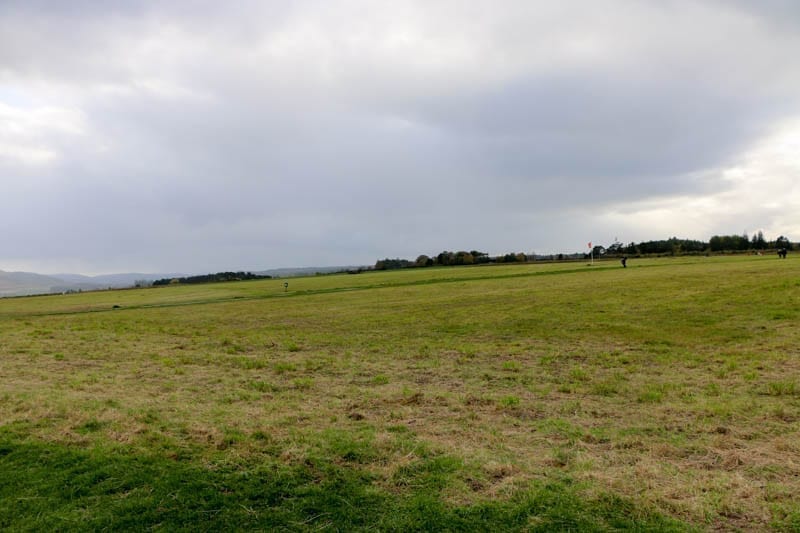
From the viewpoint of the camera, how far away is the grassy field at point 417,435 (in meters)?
4.70

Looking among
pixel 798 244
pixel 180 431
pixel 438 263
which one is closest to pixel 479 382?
pixel 180 431

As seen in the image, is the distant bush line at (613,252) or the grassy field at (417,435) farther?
the distant bush line at (613,252)

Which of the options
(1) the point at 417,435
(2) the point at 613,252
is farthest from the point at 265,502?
(2) the point at 613,252

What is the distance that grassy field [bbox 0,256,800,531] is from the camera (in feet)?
15.4

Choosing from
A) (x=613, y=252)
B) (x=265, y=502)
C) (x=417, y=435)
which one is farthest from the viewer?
(x=613, y=252)

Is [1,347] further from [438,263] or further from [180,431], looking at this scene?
[438,263]

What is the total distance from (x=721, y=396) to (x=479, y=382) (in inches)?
194

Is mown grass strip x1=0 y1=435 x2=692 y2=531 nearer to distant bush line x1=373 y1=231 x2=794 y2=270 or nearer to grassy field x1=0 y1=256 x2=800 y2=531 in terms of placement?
grassy field x1=0 y1=256 x2=800 y2=531

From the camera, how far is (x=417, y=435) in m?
7.05

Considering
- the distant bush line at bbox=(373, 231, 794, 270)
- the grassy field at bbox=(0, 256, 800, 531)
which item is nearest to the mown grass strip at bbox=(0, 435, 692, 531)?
the grassy field at bbox=(0, 256, 800, 531)

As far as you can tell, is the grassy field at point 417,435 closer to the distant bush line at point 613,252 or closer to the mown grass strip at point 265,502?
the mown grass strip at point 265,502

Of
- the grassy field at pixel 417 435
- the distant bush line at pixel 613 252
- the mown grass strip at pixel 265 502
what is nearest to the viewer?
the mown grass strip at pixel 265 502

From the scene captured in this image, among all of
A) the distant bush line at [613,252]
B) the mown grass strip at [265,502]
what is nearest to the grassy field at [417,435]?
the mown grass strip at [265,502]

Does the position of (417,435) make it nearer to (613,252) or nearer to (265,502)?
(265,502)
